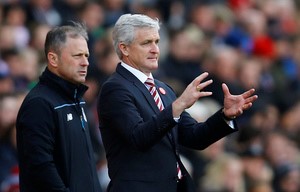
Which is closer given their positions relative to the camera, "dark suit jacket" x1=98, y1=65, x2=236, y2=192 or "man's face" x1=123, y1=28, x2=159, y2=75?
"dark suit jacket" x1=98, y1=65, x2=236, y2=192

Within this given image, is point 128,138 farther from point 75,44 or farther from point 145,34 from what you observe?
point 75,44

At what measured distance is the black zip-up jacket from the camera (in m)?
7.08

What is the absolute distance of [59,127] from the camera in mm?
7254

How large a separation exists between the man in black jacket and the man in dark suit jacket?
0.64 ft

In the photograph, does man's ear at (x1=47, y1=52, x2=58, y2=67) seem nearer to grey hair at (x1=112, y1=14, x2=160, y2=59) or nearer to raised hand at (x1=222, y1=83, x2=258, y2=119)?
grey hair at (x1=112, y1=14, x2=160, y2=59)

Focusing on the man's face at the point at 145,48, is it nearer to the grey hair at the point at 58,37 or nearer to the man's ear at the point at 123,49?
the man's ear at the point at 123,49

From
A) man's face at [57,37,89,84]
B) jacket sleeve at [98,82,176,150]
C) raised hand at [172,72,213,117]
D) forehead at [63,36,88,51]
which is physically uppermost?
forehead at [63,36,88,51]

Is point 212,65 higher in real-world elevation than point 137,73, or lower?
lower

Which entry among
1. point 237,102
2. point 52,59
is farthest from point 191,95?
point 52,59

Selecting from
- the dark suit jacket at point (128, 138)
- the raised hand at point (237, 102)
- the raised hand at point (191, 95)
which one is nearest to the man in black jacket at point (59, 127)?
the dark suit jacket at point (128, 138)

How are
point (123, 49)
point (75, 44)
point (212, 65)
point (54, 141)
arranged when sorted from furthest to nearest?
point (212, 65) → point (75, 44) → point (123, 49) → point (54, 141)

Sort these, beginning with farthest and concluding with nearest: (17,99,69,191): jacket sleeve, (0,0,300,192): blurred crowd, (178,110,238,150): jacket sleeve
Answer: (0,0,300,192): blurred crowd → (178,110,238,150): jacket sleeve → (17,99,69,191): jacket sleeve

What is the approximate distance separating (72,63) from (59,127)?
45 centimetres

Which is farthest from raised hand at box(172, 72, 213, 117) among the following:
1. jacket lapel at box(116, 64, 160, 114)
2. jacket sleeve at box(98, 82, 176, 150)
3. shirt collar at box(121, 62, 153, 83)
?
shirt collar at box(121, 62, 153, 83)
